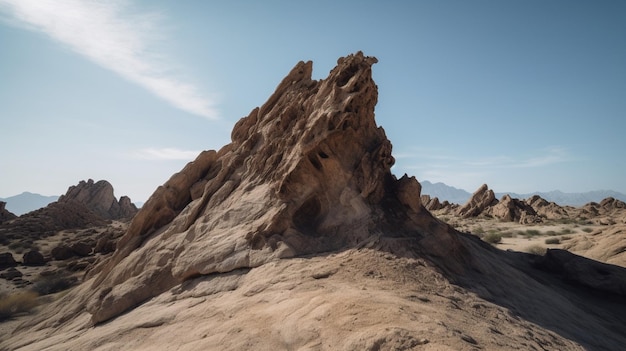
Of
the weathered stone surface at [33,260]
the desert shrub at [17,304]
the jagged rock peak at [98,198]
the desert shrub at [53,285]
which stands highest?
the jagged rock peak at [98,198]

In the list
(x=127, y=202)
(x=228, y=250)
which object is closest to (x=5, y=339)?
(x=228, y=250)

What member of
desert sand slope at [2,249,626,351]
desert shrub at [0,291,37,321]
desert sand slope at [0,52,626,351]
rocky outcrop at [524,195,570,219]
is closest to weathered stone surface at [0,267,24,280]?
desert shrub at [0,291,37,321]

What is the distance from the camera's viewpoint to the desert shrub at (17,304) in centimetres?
1442

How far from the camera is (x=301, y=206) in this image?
9852mm

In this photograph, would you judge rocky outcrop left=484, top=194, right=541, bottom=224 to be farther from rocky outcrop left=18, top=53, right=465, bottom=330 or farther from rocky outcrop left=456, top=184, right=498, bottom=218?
rocky outcrop left=18, top=53, right=465, bottom=330

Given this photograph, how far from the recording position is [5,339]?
456 inches

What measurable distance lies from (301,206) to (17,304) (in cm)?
1463

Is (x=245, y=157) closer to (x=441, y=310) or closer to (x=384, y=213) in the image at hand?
(x=384, y=213)

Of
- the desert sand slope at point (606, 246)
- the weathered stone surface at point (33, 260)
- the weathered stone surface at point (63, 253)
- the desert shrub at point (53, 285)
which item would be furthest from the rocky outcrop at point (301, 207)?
the weathered stone surface at point (33, 260)

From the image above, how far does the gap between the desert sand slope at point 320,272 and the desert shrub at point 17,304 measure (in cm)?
323

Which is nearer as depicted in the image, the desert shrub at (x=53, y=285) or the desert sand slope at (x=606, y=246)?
the desert sand slope at (x=606, y=246)

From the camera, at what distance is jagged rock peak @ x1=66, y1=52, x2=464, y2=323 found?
891 cm

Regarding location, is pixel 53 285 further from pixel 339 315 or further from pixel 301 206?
pixel 339 315

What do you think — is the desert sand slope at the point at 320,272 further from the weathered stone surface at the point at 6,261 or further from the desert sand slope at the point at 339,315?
the weathered stone surface at the point at 6,261
